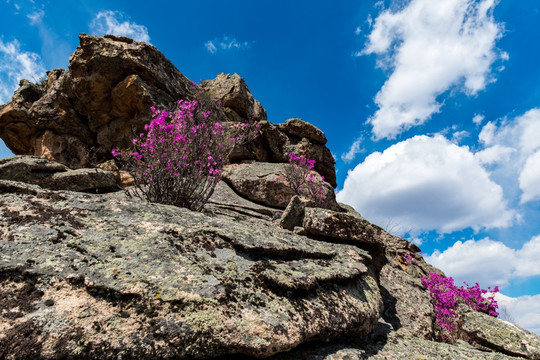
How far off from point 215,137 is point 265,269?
815 cm

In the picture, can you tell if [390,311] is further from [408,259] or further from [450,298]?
[408,259]

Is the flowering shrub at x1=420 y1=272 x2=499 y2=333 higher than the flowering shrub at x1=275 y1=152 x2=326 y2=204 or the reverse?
the reverse

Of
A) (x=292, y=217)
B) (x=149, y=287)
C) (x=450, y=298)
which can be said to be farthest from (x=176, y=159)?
(x=450, y=298)

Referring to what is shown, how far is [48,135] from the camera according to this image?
22.9 m

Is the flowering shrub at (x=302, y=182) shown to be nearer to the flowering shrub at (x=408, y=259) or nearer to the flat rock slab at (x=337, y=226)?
the flowering shrub at (x=408, y=259)

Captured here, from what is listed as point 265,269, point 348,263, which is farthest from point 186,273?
point 348,263

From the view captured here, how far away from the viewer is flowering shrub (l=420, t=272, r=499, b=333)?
10.7m

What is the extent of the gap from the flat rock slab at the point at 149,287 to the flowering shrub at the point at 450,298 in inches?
269

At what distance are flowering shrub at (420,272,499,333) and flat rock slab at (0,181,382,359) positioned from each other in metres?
6.84

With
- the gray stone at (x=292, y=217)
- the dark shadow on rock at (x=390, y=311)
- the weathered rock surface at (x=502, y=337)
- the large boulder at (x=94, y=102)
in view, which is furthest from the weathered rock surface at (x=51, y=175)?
the weathered rock surface at (x=502, y=337)

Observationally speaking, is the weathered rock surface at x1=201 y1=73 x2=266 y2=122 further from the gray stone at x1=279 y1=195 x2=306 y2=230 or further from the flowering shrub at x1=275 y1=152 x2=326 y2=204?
the gray stone at x1=279 y1=195 x2=306 y2=230

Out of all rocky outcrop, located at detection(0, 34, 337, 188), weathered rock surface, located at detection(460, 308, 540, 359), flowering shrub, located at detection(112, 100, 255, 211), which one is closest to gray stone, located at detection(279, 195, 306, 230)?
flowering shrub, located at detection(112, 100, 255, 211)

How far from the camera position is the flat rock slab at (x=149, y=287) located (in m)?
3.09

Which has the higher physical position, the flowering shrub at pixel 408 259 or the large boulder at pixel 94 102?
the large boulder at pixel 94 102
